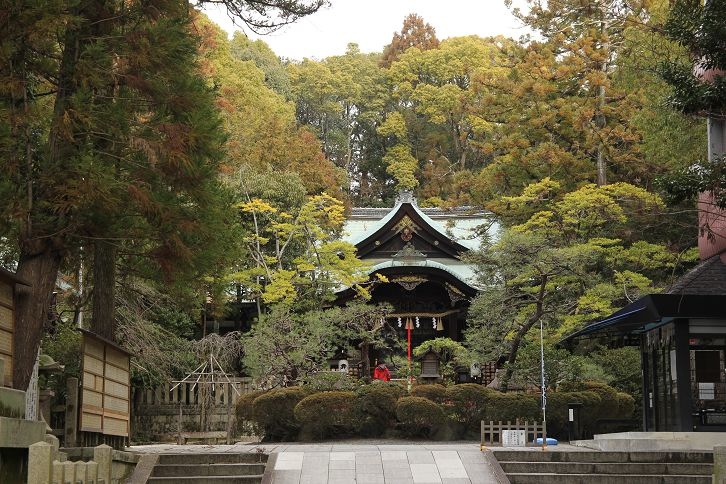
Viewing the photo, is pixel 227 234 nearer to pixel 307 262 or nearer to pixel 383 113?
pixel 307 262

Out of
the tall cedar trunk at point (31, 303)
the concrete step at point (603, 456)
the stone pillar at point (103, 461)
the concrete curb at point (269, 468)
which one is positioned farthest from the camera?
the concrete step at point (603, 456)

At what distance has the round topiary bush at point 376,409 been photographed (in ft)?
69.6

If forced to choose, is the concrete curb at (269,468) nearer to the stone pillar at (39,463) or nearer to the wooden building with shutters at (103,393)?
the wooden building with shutters at (103,393)

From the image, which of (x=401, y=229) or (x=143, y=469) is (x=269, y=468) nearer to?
(x=143, y=469)

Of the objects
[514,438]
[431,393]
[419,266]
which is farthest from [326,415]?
[419,266]

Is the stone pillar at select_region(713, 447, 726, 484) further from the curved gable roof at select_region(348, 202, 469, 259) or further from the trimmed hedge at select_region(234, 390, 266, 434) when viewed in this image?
the curved gable roof at select_region(348, 202, 469, 259)

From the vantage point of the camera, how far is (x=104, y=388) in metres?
14.5

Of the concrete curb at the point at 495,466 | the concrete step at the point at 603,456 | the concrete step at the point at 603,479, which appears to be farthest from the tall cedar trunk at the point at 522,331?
the concrete step at the point at 603,479

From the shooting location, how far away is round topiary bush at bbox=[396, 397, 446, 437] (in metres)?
20.8

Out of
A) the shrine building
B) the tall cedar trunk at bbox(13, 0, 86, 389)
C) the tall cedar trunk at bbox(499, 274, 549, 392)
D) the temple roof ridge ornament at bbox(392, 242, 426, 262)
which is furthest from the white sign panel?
the temple roof ridge ornament at bbox(392, 242, 426, 262)

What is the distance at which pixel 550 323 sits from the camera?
25078 millimetres

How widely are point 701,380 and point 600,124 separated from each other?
48.9ft

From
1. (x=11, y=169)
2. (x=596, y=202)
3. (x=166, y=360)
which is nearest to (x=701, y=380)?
(x=596, y=202)

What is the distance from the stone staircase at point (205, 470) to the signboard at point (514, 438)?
4.84 metres
